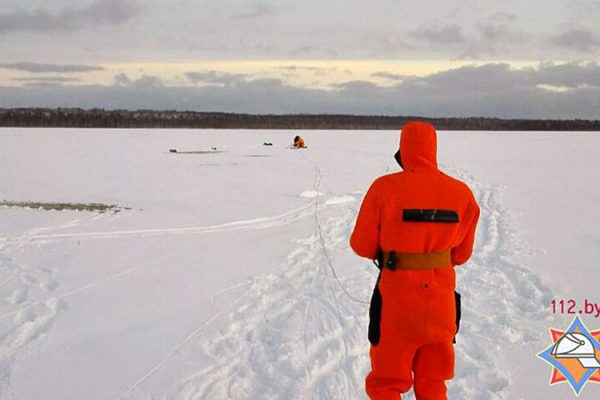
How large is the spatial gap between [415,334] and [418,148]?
0.87 m

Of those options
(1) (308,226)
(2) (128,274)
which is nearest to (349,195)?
(1) (308,226)

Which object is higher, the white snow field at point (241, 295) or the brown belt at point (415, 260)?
the brown belt at point (415, 260)

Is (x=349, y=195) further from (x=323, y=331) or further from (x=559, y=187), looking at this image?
(x=323, y=331)

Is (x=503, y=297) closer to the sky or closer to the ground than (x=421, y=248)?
closer to the ground

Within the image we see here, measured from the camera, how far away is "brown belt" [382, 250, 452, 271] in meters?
2.79

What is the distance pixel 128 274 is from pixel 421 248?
4.46 meters

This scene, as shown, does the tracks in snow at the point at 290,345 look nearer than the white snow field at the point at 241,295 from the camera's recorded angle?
Yes

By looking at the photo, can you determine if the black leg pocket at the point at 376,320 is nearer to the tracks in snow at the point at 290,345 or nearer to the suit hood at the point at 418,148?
the suit hood at the point at 418,148

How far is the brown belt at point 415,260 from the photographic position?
279 centimetres

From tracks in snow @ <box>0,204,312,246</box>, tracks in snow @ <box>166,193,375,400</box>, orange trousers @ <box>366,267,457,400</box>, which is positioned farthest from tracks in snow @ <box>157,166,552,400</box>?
tracks in snow @ <box>0,204,312,246</box>

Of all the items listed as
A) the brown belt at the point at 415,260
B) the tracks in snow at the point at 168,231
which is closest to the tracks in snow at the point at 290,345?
the brown belt at the point at 415,260

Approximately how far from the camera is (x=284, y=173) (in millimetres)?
17547

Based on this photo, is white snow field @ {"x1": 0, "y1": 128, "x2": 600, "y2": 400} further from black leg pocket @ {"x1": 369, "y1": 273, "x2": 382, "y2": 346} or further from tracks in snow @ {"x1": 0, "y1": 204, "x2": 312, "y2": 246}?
black leg pocket @ {"x1": 369, "y1": 273, "x2": 382, "y2": 346}

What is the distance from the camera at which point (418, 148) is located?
2855 mm
